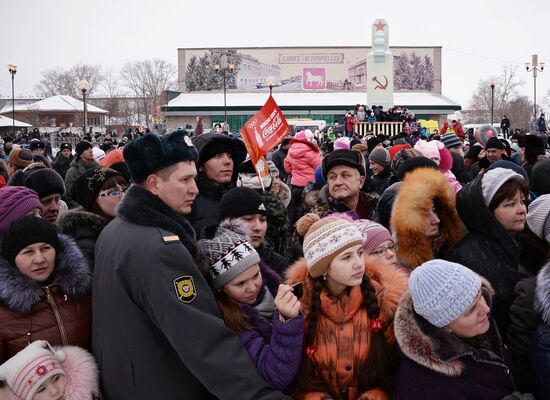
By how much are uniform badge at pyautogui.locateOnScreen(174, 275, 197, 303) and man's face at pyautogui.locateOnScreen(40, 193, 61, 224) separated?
2.40 meters

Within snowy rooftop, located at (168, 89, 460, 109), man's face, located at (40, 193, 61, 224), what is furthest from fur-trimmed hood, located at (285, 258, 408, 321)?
snowy rooftop, located at (168, 89, 460, 109)

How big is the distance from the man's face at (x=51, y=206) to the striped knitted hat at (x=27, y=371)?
1.97 meters

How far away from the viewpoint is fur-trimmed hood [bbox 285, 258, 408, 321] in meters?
2.70

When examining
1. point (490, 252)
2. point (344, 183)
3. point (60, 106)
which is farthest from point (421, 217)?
point (60, 106)

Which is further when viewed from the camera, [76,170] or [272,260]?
[76,170]

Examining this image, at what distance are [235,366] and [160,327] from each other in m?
0.34

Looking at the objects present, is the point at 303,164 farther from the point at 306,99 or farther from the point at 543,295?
the point at 306,99

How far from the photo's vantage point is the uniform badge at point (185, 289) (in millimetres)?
2309

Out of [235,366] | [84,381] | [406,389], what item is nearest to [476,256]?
[406,389]

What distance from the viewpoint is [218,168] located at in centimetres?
436

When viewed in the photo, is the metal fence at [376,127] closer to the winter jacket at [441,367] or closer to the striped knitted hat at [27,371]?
the winter jacket at [441,367]

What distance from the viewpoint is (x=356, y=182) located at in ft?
15.2

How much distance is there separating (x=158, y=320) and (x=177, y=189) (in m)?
0.62

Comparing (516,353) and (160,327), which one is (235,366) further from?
(516,353)
